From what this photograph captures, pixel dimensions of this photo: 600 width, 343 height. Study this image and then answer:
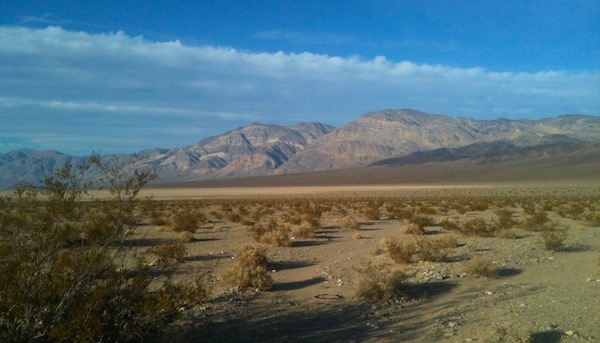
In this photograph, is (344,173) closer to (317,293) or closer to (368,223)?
(368,223)

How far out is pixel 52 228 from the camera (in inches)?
267

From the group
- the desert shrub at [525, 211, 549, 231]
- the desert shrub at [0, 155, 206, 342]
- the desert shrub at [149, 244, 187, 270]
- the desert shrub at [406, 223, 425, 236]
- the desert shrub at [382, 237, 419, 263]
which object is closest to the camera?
the desert shrub at [0, 155, 206, 342]

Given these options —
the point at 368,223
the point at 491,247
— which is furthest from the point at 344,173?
the point at 491,247

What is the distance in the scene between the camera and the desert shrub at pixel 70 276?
5.72 meters

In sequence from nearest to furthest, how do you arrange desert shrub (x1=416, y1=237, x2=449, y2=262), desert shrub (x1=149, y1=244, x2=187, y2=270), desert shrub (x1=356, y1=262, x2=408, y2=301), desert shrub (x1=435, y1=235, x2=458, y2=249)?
desert shrub (x1=149, y1=244, x2=187, y2=270), desert shrub (x1=356, y1=262, x2=408, y2=301), desert shrub (x1=416, y1=237, x2=449, y2=262), desert shrub (x1=435, y1=235, x2=458, y2=249)

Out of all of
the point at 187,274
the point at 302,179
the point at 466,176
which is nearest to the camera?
the point at 187,274

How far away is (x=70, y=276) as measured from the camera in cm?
634

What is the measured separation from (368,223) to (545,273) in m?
19.8

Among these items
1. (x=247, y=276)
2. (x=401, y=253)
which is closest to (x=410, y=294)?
(x=401, y=253)

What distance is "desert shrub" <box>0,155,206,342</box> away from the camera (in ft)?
18.8

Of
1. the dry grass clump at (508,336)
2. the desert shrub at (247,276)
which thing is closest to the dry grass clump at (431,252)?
the desert shrub at (247,276)

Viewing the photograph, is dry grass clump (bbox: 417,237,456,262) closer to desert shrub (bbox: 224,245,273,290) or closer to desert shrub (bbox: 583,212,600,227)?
desert shrub (bbox: 224,245,273,290)

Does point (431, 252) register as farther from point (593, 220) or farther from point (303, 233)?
point (593, 220)

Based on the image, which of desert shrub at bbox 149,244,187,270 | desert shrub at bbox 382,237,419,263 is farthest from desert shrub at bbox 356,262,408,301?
desert shrub at bbox 149,244,187,270
